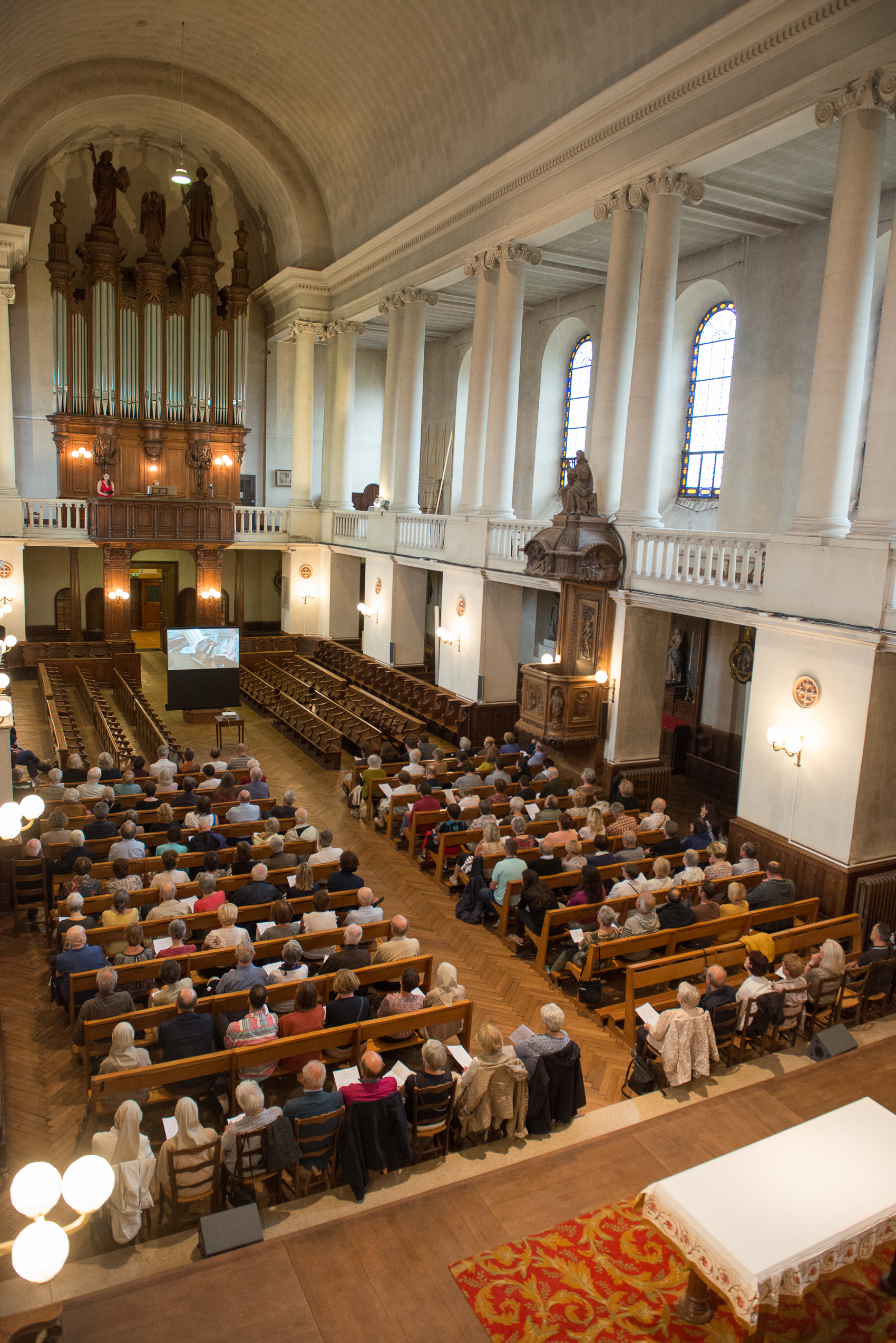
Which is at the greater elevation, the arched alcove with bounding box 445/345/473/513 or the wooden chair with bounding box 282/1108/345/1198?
the arched alcove with bounding box 445/345/473/513

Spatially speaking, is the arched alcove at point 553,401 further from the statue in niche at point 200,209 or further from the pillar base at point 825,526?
the pillar base at point 825,526

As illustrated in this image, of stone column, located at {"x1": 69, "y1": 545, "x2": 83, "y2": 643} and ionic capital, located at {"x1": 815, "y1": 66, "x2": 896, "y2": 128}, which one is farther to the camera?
stone column, located at {"x1": 69, "y1": 545, "x2": 83, "y2": 643}

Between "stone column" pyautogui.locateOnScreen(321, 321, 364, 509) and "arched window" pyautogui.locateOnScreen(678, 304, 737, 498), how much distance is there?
1032 centimetres

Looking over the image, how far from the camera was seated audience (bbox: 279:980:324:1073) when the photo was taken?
6.79 m

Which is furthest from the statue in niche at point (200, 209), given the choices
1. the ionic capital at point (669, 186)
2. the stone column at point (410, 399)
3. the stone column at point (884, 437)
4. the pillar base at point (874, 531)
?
the pillar base at point (874, 531)

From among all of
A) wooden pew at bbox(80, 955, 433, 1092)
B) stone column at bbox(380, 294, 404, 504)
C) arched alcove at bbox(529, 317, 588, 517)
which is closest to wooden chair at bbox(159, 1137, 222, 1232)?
wooden pew at bbox(80, 955, 433, 1092)

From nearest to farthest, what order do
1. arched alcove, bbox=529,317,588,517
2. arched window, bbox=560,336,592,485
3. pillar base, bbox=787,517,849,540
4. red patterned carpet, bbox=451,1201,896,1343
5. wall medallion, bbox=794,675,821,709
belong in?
red patterned carpet, bbox=451,1201,896,1343
wall medallion, bbox=794,675,821,709
pillar base, bbox=787,517,849,540
arched window, bbox=560,336,592,485
arched alcove, bbox=529,317,588,517

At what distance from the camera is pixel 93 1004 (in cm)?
695

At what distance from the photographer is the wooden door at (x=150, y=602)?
88.8 ft

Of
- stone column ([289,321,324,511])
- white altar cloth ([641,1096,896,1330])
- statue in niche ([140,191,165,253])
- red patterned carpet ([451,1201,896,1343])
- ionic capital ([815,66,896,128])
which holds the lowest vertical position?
red patterned carpet ([451,1201,896,1343])

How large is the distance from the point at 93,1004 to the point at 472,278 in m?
17.9

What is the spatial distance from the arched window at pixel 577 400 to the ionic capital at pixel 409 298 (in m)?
3.63

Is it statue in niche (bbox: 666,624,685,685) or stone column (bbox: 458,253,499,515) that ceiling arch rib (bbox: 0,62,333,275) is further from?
statue in niche (bbox: 666,624,685,685)

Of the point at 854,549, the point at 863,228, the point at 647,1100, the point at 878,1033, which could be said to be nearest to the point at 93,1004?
the point at 647,1100
